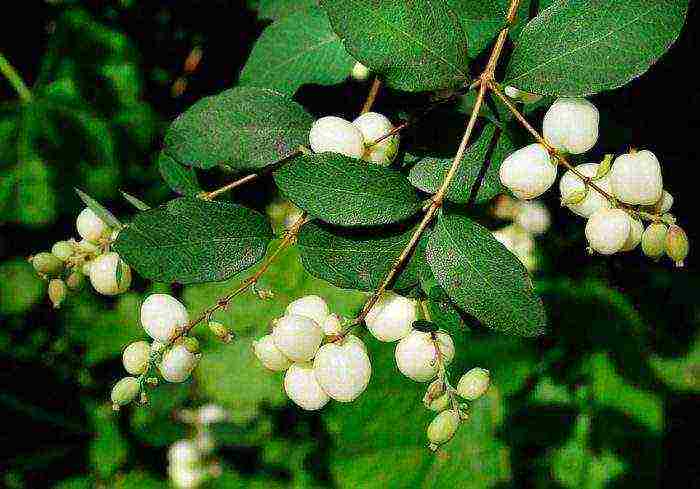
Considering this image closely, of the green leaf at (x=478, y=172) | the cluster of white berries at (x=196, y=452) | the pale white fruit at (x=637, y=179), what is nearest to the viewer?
the pale white fruit at (x=637, y=179)

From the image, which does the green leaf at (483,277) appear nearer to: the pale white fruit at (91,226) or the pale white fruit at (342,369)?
the pale white fruit at (342,369)

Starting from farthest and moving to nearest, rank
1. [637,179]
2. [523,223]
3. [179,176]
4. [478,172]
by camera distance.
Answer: [523,223] < [179,176] < [478,172] < [637,179]

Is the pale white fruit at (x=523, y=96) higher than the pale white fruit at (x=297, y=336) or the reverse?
higher

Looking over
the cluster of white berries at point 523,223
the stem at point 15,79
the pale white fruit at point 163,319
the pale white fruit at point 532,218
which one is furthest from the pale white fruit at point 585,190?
the stem at point 15,79

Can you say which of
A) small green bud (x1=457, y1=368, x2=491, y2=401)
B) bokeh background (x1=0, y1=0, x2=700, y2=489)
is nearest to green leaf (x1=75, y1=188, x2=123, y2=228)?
small green bud (x1=457, y1=368, x2=491, y2=401)

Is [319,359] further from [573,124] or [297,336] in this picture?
[573,124]

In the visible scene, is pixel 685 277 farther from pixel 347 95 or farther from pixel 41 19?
pixel 41 19

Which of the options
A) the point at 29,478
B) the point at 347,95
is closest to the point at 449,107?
the point at 347,95

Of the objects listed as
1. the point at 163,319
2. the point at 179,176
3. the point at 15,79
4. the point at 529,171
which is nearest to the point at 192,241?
the point at 163,319
